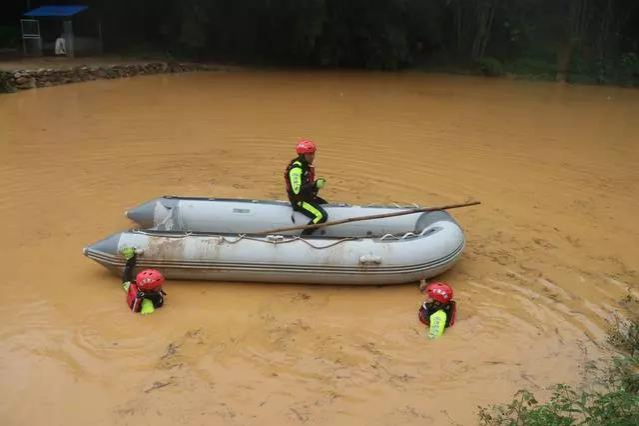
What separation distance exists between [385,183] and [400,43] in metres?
12.5

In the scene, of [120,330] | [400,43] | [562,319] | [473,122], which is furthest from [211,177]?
[400,43]

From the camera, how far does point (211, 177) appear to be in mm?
7984

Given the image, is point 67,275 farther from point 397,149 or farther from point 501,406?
point 397,149

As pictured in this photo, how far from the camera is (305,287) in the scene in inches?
208

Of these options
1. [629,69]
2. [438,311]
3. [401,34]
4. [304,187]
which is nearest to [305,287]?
[304,187]

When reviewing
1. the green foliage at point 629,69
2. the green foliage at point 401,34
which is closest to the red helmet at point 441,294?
the green foliage at point 401,34

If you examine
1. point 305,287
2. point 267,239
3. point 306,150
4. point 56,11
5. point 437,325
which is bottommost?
point 305,287

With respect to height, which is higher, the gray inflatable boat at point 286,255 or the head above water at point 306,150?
the head above water at point 306,150

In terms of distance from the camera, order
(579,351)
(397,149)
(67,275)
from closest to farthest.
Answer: (579,351)
(67,275)
(397,149)

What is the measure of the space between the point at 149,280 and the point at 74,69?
467 inches

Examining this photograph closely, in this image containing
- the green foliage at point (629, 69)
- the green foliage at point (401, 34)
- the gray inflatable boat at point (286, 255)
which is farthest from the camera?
the green foliage at point (401, 34)

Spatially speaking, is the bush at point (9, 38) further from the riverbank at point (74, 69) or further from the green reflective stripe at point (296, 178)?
the green reflective stripe at point (296, 178)

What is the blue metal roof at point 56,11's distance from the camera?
17.3 meters

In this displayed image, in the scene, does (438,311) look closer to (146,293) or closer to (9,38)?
(146,293)
